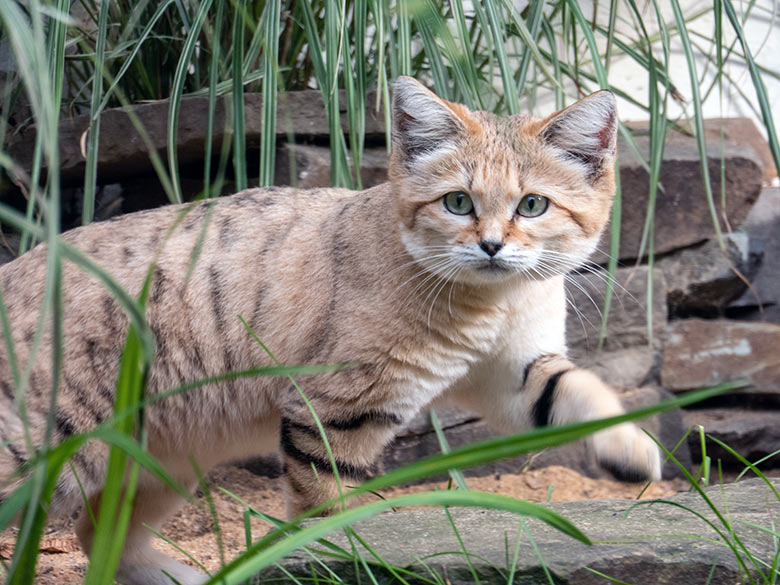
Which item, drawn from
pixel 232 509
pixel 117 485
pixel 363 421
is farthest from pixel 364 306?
pixel 232 509

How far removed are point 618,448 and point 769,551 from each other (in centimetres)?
42

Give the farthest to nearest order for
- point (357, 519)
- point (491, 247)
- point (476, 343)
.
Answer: point (476, 343)
point (491, 247)
point (357, 519)

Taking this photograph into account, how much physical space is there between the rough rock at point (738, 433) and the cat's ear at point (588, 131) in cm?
202

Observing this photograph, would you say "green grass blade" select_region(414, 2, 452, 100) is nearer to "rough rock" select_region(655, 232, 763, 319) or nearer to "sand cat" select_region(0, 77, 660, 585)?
"sand cat" select_region(0, 77, 660, 585)

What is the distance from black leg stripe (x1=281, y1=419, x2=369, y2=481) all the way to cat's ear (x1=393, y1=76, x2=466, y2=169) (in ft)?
2.66

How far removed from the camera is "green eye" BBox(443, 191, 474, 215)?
2213 millimetres

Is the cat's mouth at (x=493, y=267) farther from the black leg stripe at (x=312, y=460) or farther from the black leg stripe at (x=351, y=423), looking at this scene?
the black leg stripe at (x=312, y=460)

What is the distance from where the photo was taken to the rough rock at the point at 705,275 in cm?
412

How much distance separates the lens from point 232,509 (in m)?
3.24

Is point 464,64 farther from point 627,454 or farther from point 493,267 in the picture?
point 627,454

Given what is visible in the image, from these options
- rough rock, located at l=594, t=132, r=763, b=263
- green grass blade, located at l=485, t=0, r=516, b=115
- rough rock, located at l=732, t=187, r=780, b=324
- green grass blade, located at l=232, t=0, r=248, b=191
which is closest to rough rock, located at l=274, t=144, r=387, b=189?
green grass blade, located at l=232, t=0, r=248, b=191

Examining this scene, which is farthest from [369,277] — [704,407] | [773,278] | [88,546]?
[773,278]

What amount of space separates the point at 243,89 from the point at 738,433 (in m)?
2.71

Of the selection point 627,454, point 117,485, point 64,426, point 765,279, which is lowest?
point 64,426
